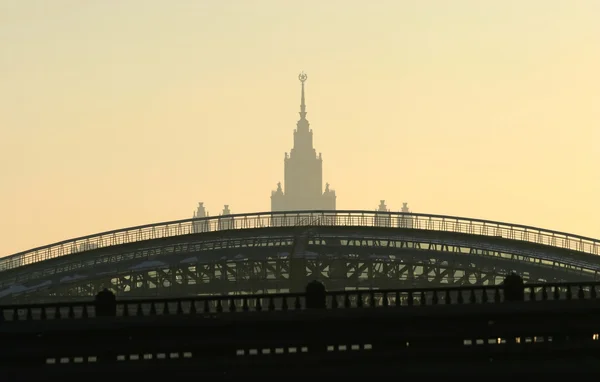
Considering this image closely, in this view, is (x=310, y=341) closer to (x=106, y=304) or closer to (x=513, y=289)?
(x=106, y=304)

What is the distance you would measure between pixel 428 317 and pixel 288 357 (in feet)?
15.7

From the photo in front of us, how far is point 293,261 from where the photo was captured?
9719 centimetres

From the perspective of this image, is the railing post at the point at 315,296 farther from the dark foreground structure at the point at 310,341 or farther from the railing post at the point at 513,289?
the railing post at the point at 513,289

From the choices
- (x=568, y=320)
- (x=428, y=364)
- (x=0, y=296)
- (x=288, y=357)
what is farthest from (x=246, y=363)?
(x=0, y=296)

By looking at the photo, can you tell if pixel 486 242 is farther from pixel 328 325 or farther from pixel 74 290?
pixel 328 325

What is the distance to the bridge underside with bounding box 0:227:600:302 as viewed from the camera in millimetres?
97000

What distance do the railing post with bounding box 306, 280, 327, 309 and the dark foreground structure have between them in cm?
3

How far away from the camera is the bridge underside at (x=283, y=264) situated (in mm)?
97000

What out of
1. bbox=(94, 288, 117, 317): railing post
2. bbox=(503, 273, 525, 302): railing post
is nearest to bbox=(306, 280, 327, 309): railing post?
bbox=(503, 273, 525, 302): railing post

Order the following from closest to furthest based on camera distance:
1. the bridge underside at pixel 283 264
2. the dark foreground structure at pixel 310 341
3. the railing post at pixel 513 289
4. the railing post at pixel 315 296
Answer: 1. the dark foreground structure at pixel 310 341
2. the railing post at pixel 315 296
3. the railing post at pixel 513 289
4. the bridge underside at pixel 283 264

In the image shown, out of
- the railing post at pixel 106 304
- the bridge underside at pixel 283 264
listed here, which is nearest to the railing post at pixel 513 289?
the railing post at pixel 106 304

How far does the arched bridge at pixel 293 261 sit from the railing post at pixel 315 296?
1831 inches

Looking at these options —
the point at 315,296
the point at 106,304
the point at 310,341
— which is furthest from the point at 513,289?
the point at 106,304

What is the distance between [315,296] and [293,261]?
47.4 metres
